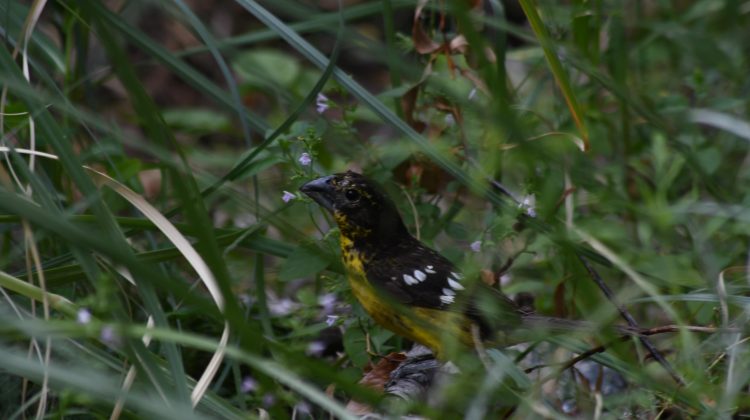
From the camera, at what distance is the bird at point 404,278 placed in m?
2.98

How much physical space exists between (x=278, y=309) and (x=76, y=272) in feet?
2.83

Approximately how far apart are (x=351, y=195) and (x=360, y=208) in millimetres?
75

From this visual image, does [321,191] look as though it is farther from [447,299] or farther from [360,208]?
[447,299]

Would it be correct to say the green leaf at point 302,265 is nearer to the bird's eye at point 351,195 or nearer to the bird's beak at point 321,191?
the bird's beak at point 321,191

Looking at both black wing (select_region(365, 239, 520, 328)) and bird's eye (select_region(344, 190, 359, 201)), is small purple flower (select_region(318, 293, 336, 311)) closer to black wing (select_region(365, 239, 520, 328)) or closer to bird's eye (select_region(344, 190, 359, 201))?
black wing (select_region(365, 239, 520, 328))

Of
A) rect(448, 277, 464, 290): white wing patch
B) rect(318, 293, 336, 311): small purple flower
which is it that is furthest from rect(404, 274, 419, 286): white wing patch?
rect(318, 293, 336, 311): small purple flower

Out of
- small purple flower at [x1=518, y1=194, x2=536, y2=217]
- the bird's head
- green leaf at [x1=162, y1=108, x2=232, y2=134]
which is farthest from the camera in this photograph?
green leaf at [x1=162, y1=108, x2=232, y2=134]

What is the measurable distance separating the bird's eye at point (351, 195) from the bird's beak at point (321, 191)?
0.17ft

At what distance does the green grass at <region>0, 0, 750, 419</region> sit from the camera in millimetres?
2117

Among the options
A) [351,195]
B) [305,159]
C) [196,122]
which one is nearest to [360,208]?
[351,195]

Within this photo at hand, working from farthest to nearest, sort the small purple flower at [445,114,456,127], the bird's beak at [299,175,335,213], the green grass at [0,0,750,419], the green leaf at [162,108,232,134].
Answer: the green leaf at [162,108,232,134] < the small purple flower at [445,114,456,127] < the bird's beak at [299,175,335,213] < the green grass at [0,0,750,419]

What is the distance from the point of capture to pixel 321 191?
3191 millimetres

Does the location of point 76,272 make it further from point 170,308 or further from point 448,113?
point 448,113

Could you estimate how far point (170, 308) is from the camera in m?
3.24
